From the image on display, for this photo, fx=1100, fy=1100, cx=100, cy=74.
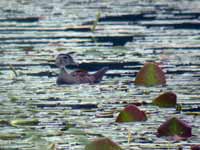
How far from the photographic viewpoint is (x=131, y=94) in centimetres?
738

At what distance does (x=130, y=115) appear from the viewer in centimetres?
633

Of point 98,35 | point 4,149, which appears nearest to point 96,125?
point 4,149

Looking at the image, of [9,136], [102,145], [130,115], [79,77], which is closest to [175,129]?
[130,115]

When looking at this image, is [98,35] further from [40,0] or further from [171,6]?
[40,0]

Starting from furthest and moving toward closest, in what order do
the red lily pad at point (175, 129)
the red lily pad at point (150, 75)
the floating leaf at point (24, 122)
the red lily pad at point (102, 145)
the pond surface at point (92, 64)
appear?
the red lily pad at point (150, 75), the floating leaf at point (24, 122), the pond surface at point (92, 64), the red lily pad at point (175, 129), the red lily pad at point (102, 145)

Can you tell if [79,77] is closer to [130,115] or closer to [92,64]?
[92,64]

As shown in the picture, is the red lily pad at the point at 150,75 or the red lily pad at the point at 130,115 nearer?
the red lily pad at the point at 130,115

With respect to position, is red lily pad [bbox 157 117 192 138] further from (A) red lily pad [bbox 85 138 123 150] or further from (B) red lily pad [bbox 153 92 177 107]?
(B) red lily pad [bbox 153 92 177 107]

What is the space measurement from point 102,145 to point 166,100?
153cm

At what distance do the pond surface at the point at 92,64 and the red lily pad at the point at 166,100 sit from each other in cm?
5

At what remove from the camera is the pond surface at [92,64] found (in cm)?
609

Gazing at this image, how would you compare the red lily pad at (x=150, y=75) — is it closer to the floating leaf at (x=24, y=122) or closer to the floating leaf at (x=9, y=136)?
the floating leaf at (x=24, y=122)

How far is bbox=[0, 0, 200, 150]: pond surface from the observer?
20.0 feet

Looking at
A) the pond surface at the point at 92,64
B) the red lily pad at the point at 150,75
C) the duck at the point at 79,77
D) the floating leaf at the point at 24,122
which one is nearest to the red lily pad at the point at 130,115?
the pond surface at the point at 92,64
